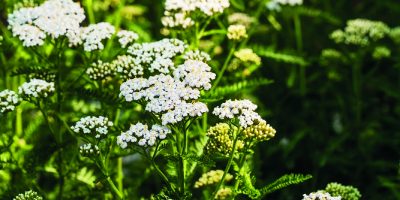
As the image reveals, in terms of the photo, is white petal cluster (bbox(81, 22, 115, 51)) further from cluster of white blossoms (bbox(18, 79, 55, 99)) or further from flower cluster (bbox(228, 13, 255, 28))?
flower cluster (bbox(228, 13, 255, 28))

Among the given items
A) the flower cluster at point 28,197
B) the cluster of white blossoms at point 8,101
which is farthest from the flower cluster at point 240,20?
the flower cluster at point 28,197

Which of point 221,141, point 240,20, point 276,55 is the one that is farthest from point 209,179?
point 240,20

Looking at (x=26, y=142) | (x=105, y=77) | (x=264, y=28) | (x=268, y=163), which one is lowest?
(x=26, y=142)

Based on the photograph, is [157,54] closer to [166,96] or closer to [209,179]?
[166,96]

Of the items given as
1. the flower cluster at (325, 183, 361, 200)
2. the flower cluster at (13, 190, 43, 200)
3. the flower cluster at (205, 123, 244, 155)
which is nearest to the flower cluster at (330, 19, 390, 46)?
the flower cluster at (325, 183, 361, 200)

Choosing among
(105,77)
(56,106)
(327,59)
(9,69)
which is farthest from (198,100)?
(327,59)

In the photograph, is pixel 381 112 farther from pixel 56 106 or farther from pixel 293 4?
pixel 56 106
